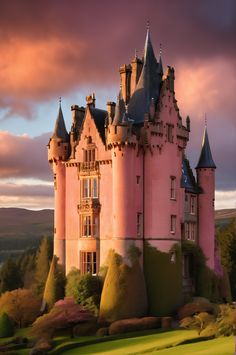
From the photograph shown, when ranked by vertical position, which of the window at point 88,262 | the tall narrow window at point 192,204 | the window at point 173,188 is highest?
the window at point 173,188

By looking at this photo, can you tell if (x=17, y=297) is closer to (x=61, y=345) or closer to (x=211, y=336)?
(x=61, y=345)

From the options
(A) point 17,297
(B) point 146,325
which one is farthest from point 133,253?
(A) point 17,297

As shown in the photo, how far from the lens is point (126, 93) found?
6438cm

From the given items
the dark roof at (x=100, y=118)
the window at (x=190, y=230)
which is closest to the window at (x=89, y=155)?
the dark roof at (x=100, y=118)

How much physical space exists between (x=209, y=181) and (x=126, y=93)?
1268 cm

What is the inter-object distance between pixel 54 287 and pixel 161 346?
63.7ft

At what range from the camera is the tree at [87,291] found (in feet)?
192

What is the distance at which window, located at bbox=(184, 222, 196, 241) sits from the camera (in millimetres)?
65700

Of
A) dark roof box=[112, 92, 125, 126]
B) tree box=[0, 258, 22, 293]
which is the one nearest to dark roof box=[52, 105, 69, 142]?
dark roof box=[112, 92, 125, 126]

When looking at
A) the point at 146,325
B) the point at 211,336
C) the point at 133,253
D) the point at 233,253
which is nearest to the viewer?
the point at 211,336

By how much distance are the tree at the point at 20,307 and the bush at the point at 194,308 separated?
13.5 meters

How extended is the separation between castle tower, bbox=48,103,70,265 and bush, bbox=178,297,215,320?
1352 cm

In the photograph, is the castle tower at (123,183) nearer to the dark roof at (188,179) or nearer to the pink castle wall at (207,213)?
the dark roof at (188,179)

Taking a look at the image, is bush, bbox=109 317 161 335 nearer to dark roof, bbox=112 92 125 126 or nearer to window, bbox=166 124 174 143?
window, bbox=166 124 174 143
